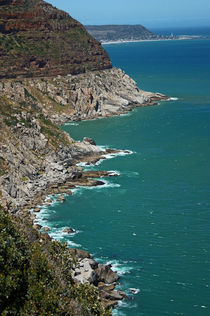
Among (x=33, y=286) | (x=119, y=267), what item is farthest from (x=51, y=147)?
(x=33, y=286)

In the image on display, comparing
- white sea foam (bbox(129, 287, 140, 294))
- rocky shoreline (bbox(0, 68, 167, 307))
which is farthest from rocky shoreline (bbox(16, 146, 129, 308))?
white sea foam (bbox(129, 287, 140, 294))

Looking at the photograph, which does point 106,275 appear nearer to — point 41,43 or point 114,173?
point 114,173

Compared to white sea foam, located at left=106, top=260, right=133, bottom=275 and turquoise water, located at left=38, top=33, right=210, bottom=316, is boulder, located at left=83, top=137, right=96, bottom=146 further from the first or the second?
white sea foam, located at left=106, top=260, right=133, bottom=275

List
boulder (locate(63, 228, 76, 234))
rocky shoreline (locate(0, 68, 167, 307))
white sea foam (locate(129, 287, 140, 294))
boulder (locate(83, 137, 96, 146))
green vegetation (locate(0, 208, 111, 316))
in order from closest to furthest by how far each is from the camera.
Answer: green vegetation (locate(0, 208, 111, 316)) → white sea foam (locate(129, 287, 140, 294)) → rocky shoreline (locate(0, 68, 167, 307)) → boulder (locate(63, 228, 76, 234)) → boulder (locate(83, 137, 96, 146))

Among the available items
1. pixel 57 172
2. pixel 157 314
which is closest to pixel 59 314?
pixel 157 314

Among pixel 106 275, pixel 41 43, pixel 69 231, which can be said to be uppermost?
pixel 41 43

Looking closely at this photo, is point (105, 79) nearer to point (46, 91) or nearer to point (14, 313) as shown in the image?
point (46, 91)

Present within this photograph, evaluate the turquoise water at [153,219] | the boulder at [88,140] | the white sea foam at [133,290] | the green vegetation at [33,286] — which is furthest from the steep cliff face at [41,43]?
the green vegetation at [33,286]
